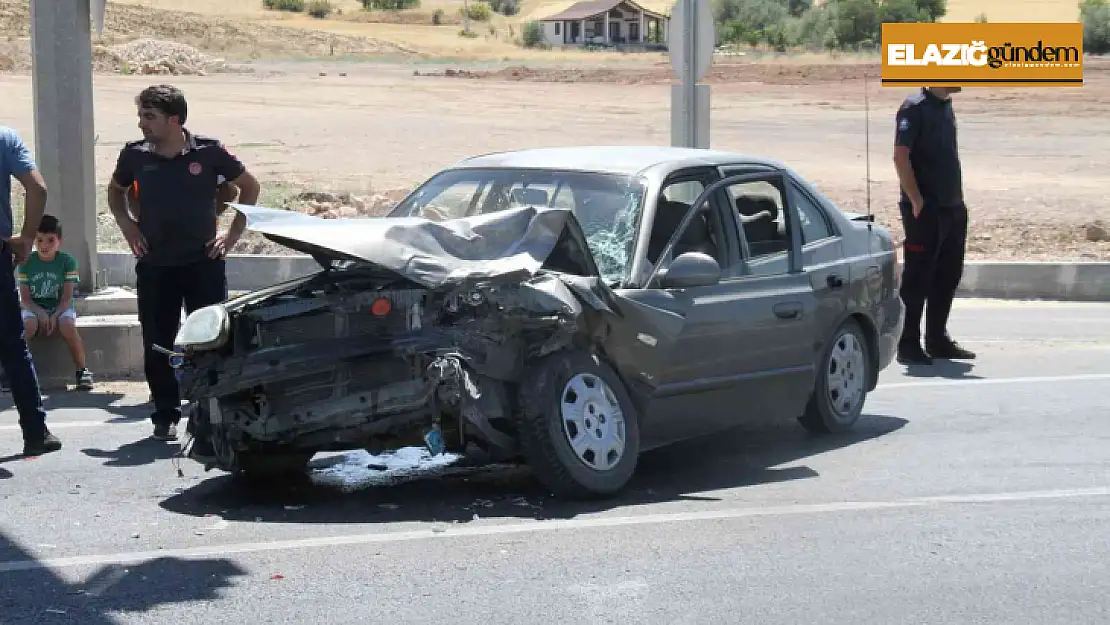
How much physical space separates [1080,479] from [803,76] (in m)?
47.8

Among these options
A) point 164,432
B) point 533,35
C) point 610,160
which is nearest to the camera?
point 610,160

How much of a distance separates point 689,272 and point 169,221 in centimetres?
288

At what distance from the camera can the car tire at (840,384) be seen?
8586mm

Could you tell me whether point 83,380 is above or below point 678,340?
below

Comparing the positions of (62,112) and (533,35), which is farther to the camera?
(533,35)

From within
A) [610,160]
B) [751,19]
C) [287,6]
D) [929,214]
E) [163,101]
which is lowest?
[929,214]

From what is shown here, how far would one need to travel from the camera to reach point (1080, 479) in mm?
7727

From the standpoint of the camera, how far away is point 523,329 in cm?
672

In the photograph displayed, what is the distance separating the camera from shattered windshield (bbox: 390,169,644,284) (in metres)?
7.50

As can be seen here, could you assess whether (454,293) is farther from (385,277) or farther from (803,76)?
(803,76)

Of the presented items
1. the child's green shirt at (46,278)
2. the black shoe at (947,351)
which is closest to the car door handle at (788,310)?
the black shoe at (947,351)

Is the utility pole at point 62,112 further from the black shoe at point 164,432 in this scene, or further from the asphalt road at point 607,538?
the black shoe at point 164,432

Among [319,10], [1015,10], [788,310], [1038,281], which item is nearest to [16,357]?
[788,310]

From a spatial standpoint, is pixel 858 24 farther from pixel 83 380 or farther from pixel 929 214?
pixel 83 380
